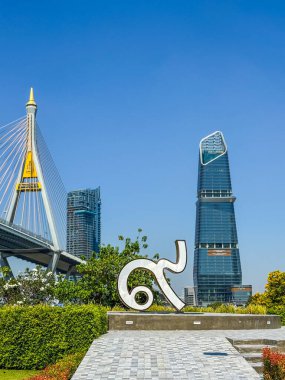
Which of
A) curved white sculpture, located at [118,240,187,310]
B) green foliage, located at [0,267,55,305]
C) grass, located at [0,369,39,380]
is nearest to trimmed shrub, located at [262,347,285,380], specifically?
grass, located at [0,369,39,380]

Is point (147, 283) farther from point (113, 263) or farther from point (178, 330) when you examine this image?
point (178, 330)

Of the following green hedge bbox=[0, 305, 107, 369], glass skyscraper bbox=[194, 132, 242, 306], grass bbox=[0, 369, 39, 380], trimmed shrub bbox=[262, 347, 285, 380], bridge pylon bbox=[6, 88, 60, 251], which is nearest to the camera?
trimmed shrub bbox=[262, 347, 285, 380]

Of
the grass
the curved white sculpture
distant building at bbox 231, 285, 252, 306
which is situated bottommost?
the grass

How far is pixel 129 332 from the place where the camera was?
19.1 meters

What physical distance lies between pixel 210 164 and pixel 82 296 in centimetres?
12900

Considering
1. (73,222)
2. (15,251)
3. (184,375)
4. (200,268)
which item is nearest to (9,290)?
(15,251)

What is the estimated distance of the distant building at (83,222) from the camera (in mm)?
161000

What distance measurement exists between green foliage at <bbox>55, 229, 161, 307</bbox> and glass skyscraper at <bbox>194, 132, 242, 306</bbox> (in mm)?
113380

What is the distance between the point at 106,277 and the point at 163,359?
19.6 m

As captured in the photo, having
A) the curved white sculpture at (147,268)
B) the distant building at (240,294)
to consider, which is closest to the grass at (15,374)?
the curved white sculpture at (147,268)

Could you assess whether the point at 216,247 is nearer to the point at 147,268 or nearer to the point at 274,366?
the point at 147,268

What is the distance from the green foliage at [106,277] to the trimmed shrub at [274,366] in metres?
21.2

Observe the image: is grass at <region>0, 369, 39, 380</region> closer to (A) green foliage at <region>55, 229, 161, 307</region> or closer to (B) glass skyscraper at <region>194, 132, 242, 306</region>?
(A) green foliage at <region>55, 229, 161, 307</region>

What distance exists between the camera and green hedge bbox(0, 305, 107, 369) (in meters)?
16.1
